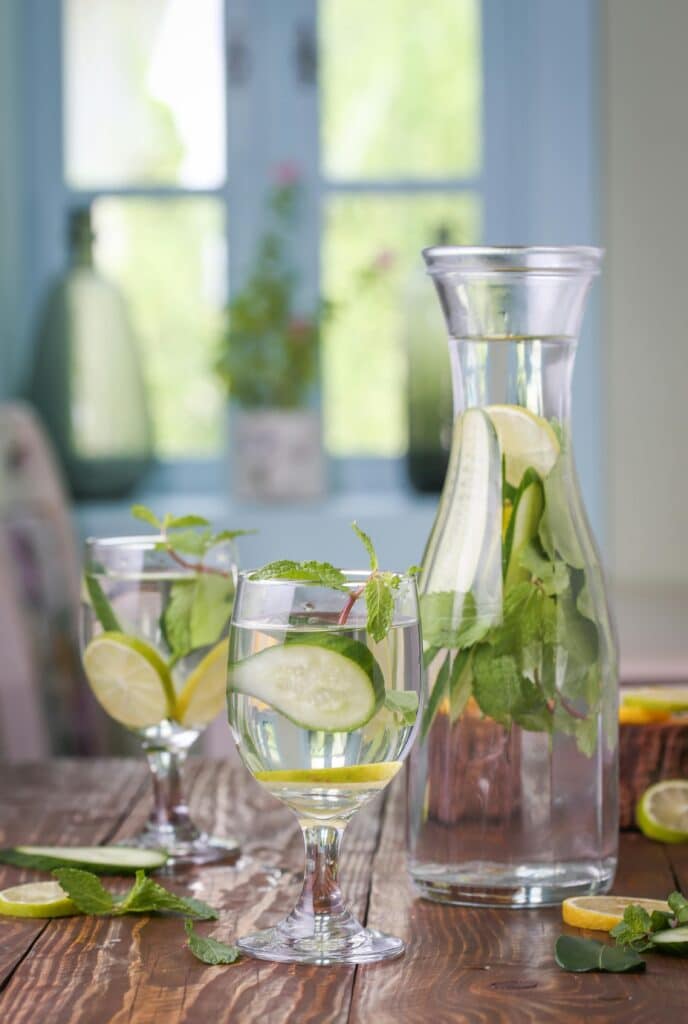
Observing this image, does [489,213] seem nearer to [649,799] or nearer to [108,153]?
[108,153]

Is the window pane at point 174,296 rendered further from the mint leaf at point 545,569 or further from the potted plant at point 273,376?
the mint leaf at point 545,569

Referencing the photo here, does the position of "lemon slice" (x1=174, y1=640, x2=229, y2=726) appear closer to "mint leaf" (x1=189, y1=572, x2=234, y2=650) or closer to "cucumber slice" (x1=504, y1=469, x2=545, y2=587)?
"mint leaf" (x1=189, y1=572, x2=234, y2=650)

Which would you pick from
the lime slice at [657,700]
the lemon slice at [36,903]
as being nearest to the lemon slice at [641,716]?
the lime slice at [657,700]

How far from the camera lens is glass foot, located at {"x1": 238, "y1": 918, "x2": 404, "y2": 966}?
27.6 inches

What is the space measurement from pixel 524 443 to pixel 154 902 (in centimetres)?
29

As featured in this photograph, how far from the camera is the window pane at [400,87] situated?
274 centimetres

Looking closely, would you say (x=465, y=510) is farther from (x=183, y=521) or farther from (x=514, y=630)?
(x=183, y=521)

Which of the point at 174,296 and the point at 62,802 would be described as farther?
the point at 174,296

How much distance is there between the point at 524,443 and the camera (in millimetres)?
802

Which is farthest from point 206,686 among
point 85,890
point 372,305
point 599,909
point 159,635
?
point 372,305

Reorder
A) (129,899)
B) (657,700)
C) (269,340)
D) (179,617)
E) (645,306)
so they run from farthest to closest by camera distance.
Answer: (269,340) < (645,306) < (657,700) < (179,617) < (129,899)

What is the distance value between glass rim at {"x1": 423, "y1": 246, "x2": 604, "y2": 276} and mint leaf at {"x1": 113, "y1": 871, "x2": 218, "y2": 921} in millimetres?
344

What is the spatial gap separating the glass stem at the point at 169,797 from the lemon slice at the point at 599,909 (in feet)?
0.84

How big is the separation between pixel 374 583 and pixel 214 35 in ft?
7.46
